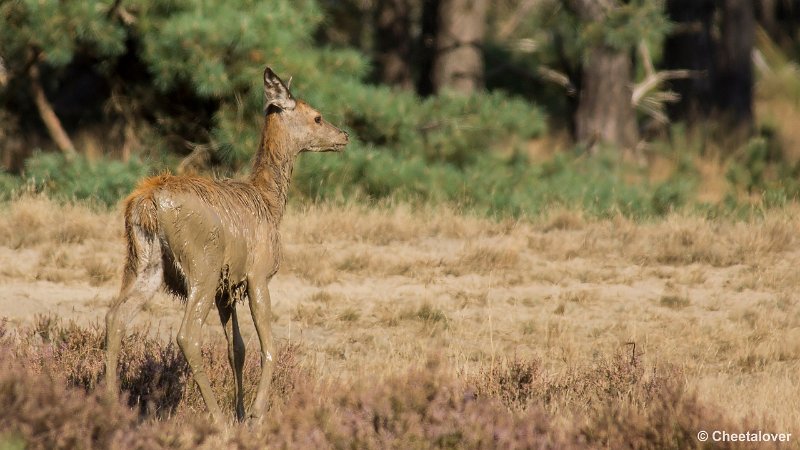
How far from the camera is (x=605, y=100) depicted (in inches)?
819

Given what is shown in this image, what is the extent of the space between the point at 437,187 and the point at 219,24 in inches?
132

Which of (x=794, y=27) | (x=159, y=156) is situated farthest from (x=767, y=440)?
(x=794, y=27)

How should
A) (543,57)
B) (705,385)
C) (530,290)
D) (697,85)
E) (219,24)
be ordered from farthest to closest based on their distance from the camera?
(543,57) → (697,85) → (219,24) → (530,290) → (705,385)

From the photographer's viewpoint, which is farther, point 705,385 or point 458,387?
point 705,385

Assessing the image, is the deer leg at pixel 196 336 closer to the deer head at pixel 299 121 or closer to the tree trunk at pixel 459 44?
the deer head at pixel 299 121

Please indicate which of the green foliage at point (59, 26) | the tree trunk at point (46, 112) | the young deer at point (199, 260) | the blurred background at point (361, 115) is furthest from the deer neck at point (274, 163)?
the tree trunk at point (46, 112)

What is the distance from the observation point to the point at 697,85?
2548 cm

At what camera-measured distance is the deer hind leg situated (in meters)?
7.71

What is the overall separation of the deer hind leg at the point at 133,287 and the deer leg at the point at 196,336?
34 centimetres

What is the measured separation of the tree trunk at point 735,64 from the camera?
24.4 meters

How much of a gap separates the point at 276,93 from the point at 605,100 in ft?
41.2

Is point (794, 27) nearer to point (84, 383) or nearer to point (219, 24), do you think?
point (219, 24)

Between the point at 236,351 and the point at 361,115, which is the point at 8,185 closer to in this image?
the point at 361,115

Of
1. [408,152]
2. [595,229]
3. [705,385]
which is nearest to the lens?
[705,385]
